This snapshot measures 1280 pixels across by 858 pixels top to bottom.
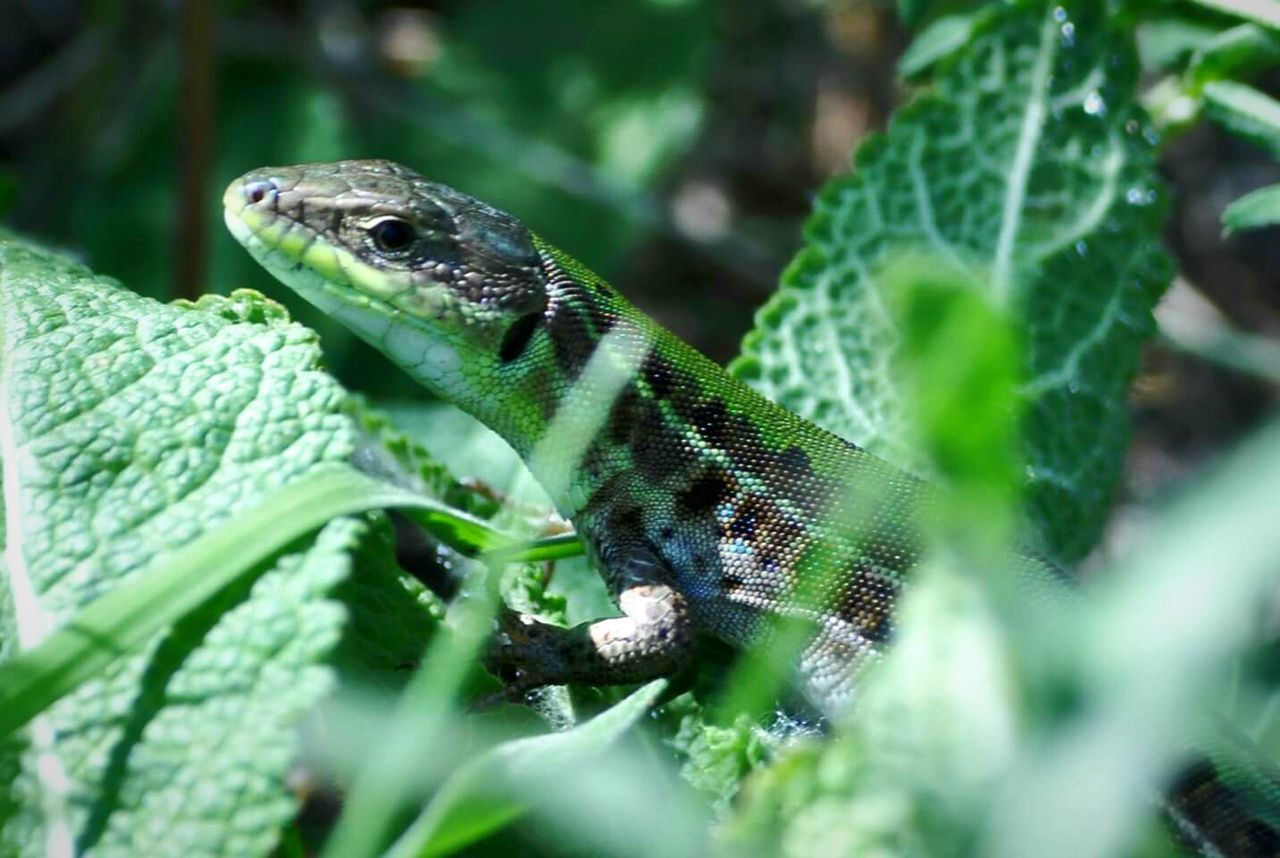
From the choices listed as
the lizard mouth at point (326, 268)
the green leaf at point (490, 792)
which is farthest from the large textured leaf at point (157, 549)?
the lizard mouth at point (326, 268)

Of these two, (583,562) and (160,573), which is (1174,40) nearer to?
(583,562)

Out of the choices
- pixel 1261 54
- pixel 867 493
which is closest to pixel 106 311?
pixel 867 493

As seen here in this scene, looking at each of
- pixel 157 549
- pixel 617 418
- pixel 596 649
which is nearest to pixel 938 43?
pixel 617 418

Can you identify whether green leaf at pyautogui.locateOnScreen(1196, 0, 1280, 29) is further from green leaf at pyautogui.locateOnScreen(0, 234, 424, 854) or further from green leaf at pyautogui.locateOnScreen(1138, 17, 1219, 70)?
green leaf at pyautogui.locateOnScreen(0, 234, 424, 854)

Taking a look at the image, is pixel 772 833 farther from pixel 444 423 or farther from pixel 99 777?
pixel 444 423

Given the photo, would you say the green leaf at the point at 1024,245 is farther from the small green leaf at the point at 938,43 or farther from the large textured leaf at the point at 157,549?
the large textured leaf at the point at 157,549

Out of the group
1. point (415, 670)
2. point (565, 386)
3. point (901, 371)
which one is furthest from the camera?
point (901, 371)
